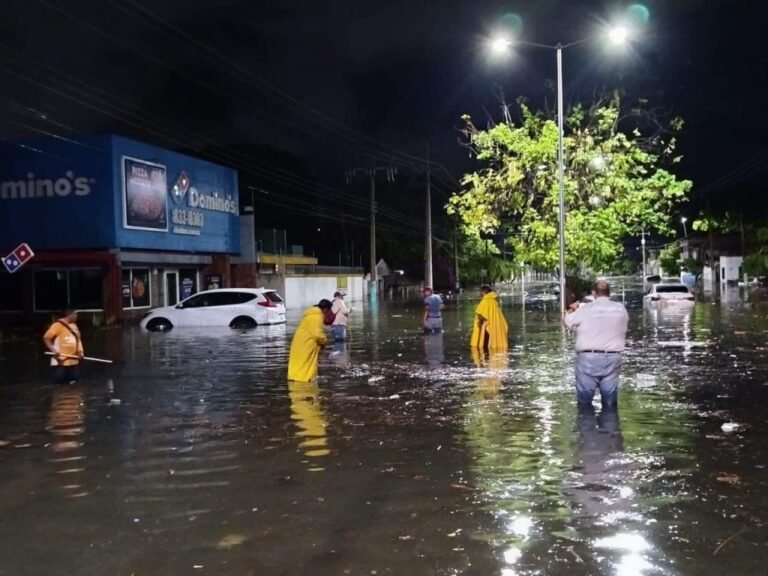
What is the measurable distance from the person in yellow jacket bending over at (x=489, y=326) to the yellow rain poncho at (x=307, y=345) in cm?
575

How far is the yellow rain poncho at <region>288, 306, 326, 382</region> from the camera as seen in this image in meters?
13.9

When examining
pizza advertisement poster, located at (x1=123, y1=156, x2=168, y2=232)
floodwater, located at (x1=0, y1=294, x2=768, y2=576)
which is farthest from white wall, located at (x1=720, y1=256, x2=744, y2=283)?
floodwater, located at (x1=0, y1=294, x2=768, y2=576)

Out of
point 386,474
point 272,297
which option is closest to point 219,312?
point 272,297

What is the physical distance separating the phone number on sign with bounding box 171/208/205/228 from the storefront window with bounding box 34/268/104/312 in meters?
4.19

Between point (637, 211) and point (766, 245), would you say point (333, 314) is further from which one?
→ point (766, 245)

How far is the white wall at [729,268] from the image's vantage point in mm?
86062

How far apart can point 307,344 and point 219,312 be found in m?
16.2

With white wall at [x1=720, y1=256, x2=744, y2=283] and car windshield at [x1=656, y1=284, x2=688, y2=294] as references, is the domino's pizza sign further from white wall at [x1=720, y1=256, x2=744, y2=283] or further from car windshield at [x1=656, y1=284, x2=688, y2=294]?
white wall at [x1=720, y1=256, x2=744, y2=283]

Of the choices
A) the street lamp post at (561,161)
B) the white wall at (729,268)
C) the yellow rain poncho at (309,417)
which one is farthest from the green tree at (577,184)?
the white wall at (729,268)

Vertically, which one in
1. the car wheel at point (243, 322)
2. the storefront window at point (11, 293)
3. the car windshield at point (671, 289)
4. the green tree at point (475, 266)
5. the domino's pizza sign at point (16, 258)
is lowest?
the car wheel at point (243, 322)

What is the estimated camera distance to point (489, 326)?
63.3 feet

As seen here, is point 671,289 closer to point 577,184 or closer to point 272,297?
point 577,184

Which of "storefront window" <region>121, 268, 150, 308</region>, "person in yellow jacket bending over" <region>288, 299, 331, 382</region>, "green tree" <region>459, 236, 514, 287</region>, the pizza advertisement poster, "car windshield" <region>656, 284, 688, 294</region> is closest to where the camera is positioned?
"person in yellow jacket bending over" <region>288, 299, 331, 382</region>

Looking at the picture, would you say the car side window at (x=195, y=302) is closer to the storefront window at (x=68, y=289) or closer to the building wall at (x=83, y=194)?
Result: the building wall at (x=83, y=194)
